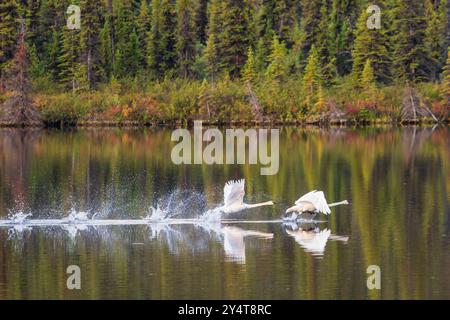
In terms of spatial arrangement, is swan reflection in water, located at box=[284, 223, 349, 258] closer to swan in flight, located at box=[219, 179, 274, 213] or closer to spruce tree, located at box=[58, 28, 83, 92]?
swan in flight, located at box=[219, 179, 274, 213]

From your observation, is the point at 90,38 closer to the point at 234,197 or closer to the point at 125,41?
the point at 125,41

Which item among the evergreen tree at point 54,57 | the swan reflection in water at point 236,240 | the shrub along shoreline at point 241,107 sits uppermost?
the evergreen tree at point 54,57

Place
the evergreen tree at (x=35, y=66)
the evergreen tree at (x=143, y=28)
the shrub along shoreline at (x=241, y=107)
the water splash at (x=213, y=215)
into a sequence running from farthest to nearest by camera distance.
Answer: the evergreen tree at (x=143, y=28) → the evergreen tree at (x=35, y=66) → the shrub along shoreline at (x=241, y=107) → the water splash at (x=213, y=215)

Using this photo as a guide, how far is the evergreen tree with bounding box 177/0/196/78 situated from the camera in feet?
293

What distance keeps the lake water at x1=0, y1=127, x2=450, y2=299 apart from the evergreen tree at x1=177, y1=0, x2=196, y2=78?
138 ft

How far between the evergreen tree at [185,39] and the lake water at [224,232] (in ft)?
138

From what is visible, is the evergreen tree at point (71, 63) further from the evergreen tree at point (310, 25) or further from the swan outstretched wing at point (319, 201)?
the swan outstretched wing at point (319, 201)

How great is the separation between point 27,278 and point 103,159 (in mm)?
25439

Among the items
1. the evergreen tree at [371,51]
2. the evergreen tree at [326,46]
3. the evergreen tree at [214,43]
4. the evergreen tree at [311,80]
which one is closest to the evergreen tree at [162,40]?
the evergreen tree at [214,43]

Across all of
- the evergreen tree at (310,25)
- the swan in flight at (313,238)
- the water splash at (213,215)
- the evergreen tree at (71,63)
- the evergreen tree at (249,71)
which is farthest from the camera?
the evergreen tree at (310,25)

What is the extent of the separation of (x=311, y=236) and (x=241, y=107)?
5076cm

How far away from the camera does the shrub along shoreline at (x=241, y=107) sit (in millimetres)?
75938

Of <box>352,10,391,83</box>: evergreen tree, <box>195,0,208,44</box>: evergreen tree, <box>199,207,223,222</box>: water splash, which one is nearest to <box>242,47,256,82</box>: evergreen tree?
<box>352,10,391,83</box>: evergreen tree
